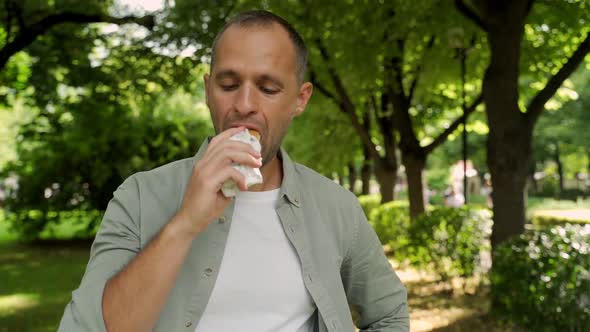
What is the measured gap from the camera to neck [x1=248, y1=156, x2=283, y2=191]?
2220 mm

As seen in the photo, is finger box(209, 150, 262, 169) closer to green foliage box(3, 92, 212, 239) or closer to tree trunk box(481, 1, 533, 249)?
tree trunk box(481, 1, 533, 249)

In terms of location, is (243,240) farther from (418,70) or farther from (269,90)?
(418,70)

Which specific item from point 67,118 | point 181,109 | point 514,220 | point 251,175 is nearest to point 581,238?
point 514,220

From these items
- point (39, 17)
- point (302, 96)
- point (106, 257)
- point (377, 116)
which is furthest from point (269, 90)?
point (377, 116)

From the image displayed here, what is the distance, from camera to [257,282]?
6.49 ft

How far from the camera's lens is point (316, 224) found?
2189 millimetres

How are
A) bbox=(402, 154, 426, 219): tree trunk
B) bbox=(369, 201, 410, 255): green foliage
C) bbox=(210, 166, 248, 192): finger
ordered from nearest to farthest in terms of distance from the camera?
bbox=(210, 166, 248, 192): finger → bbox=(402, 154, 426, 219): tree trunk → bbox=(369, 201, 410, 255): green foliage

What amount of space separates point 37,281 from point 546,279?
1107 centimetres

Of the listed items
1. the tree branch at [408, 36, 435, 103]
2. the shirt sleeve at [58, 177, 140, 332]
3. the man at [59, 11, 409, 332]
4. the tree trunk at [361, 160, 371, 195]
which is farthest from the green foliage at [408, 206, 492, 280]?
the tree trunk at [361, 160, 371, 195]

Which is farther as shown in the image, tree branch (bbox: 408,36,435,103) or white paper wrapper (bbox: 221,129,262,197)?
tree branch (bbox: 408,36,435,103)

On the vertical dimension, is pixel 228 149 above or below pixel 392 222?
above

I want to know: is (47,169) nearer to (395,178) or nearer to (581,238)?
(395,178)

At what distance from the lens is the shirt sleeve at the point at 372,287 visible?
220cm

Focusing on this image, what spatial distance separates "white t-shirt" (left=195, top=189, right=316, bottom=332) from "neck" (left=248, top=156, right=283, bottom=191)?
0.09 m
